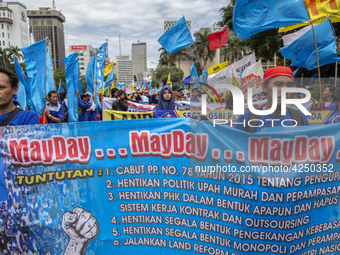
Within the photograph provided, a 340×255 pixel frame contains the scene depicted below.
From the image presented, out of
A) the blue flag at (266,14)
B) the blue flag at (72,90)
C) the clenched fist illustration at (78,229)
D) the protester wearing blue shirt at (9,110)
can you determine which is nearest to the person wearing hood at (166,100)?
the blue flag at (72,90)

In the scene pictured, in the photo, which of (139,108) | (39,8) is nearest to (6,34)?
(39,8)

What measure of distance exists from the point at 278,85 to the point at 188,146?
2.95ft

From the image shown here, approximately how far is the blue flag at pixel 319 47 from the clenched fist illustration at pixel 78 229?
513cm

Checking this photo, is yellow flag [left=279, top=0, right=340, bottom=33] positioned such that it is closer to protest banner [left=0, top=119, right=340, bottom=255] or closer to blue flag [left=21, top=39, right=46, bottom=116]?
protest banner [left=0, top=119, right=340, bottom=255]

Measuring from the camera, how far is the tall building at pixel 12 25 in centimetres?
9906

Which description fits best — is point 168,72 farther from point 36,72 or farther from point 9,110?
point 9,110

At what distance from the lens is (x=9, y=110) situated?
2.42m

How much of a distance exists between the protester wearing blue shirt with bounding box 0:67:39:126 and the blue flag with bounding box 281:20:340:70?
5.05m

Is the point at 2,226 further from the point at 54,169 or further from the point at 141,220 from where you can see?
the point at 141,220

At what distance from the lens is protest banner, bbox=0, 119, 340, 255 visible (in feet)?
6.36

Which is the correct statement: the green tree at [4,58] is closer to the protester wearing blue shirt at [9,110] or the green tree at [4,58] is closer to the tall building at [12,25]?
the tall building at [12,25]

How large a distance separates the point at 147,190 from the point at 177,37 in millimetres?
5138

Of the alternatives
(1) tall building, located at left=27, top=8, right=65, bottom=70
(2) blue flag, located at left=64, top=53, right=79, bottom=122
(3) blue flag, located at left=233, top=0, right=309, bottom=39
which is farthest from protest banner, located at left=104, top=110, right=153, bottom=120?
(1) tall building, located at left=27, top=8, right=65, bottom=70

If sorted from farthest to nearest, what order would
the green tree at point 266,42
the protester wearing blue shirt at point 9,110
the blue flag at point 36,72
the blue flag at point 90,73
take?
the green tree at point 266,42
the blue flag at point 90,73
the blue flag at point 36,72
the protester wearing blue shirt at point 9,110
